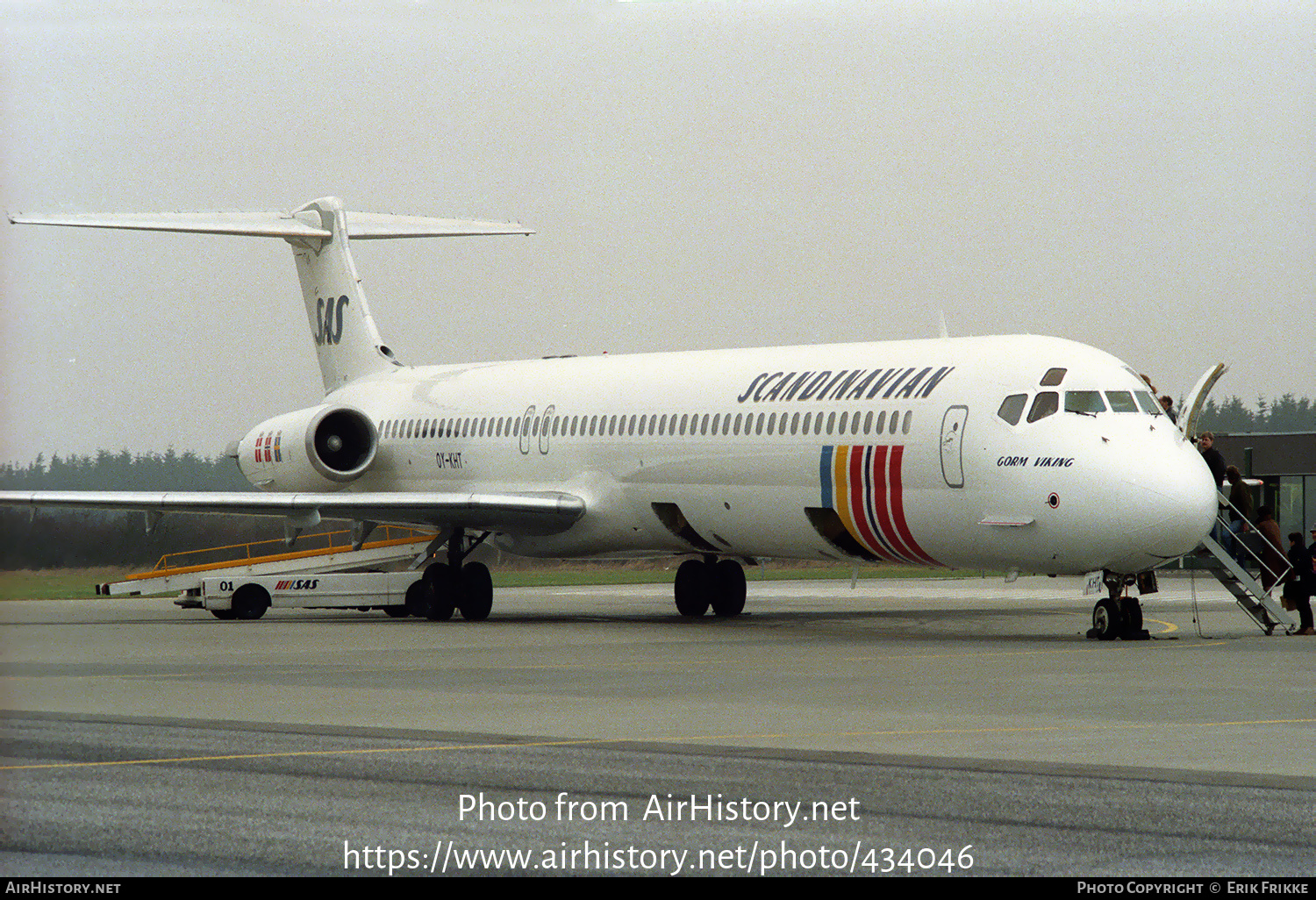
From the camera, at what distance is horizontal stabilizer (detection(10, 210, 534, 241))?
105ft

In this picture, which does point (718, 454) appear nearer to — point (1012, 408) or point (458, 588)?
point (1012, 408)

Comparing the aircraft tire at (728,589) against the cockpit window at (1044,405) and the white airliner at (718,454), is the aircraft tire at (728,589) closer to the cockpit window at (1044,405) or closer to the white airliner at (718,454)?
the white airliner at (718,454)

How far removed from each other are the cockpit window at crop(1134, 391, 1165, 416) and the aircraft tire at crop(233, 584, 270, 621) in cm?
1495

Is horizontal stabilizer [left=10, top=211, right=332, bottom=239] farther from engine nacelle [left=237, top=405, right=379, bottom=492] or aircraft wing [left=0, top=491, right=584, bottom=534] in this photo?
aircraft wing [left=0, top=491, right=584, bottom=534]

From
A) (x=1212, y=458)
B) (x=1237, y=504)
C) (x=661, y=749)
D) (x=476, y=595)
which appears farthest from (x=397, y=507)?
(x=661, y=749)

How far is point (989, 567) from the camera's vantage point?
862 inches

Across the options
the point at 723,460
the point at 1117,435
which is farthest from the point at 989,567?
the point at 723,460

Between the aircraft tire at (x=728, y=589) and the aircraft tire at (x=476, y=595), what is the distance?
363 cm

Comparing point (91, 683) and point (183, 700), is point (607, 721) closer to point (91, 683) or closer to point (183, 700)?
point (183, 700)

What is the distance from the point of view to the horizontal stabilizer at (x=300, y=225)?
3203cm

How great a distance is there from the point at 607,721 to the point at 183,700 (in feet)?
12.4

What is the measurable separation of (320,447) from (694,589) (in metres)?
7.44

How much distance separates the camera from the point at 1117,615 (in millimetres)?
21391
